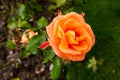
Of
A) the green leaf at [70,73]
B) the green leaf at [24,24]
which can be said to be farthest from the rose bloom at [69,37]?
the green leaf at [70,73]

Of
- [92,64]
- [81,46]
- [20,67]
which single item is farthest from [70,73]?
[81,46]

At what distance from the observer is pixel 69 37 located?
4.57 ft

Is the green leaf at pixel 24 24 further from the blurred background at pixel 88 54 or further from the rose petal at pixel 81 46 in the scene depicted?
the rose petal at pixel 81 46

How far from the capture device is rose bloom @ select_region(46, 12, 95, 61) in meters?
1.38

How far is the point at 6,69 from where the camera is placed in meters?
2.23

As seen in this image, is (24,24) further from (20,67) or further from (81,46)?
(81,46)

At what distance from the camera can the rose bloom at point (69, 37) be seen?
1385 mm

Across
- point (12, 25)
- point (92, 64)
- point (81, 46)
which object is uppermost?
point (81, 46)

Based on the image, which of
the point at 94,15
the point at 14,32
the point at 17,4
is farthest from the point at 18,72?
the point at 94,15

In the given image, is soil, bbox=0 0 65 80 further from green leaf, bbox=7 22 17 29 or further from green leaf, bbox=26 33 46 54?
green leaf, bbox=26 33 46 54

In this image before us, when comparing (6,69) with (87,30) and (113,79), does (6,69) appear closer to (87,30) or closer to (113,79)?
(113,79)

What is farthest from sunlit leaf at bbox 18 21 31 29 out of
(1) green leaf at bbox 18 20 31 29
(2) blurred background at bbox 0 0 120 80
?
(2) blurred background at bbox 0 0 120 80

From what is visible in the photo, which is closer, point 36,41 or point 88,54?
point 36,41

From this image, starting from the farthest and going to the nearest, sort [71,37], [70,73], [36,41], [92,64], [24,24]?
[92,64], [70,73], [24,24], [36,41], [71,37]
